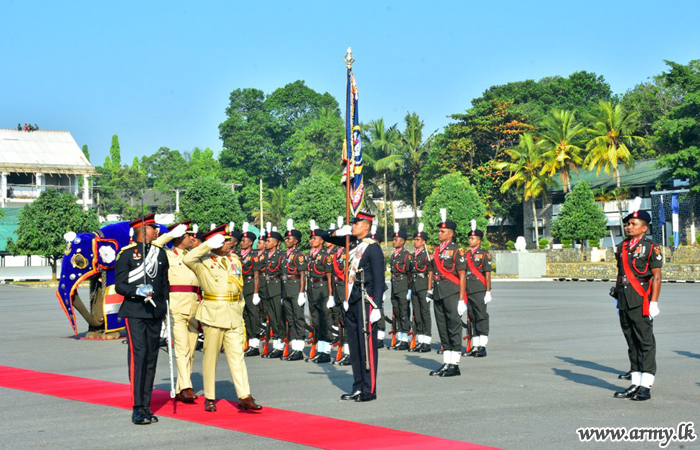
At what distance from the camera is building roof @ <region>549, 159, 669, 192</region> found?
58406 mm

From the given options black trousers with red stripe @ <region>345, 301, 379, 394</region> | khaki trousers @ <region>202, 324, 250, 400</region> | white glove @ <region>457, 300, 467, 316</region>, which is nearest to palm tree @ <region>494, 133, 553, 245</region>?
white glove @ <region>457, 300, 467, 316</region>

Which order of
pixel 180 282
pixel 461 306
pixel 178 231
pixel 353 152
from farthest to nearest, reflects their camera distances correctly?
pixel 461 306
pixel 353 152
pixel 180 282
pixel 178 231

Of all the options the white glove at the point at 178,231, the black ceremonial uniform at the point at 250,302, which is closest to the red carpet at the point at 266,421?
the white glove at the point at 178,231

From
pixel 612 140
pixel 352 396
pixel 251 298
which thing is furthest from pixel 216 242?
pixel 612 140

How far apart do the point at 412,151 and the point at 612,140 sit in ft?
61.1

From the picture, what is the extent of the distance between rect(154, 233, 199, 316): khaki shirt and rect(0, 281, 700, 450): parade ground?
1.06 meters

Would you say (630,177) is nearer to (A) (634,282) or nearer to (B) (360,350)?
(A) (634,282)

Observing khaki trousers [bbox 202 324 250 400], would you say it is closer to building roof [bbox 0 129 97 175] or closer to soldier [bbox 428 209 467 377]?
soldier [bbox 428 209 467 377]

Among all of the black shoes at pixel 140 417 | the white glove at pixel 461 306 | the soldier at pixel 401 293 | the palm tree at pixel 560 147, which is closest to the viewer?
the black shoes at pixel 140 417

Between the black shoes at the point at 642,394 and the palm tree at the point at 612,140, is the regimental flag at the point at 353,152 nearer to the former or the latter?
the black shoes at the point at 642,394

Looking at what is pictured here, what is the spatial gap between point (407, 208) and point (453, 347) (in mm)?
76345

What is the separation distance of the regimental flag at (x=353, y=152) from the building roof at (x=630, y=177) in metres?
46.9

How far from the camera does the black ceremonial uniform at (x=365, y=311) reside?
31.7 ft

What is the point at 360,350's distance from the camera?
383 inches
